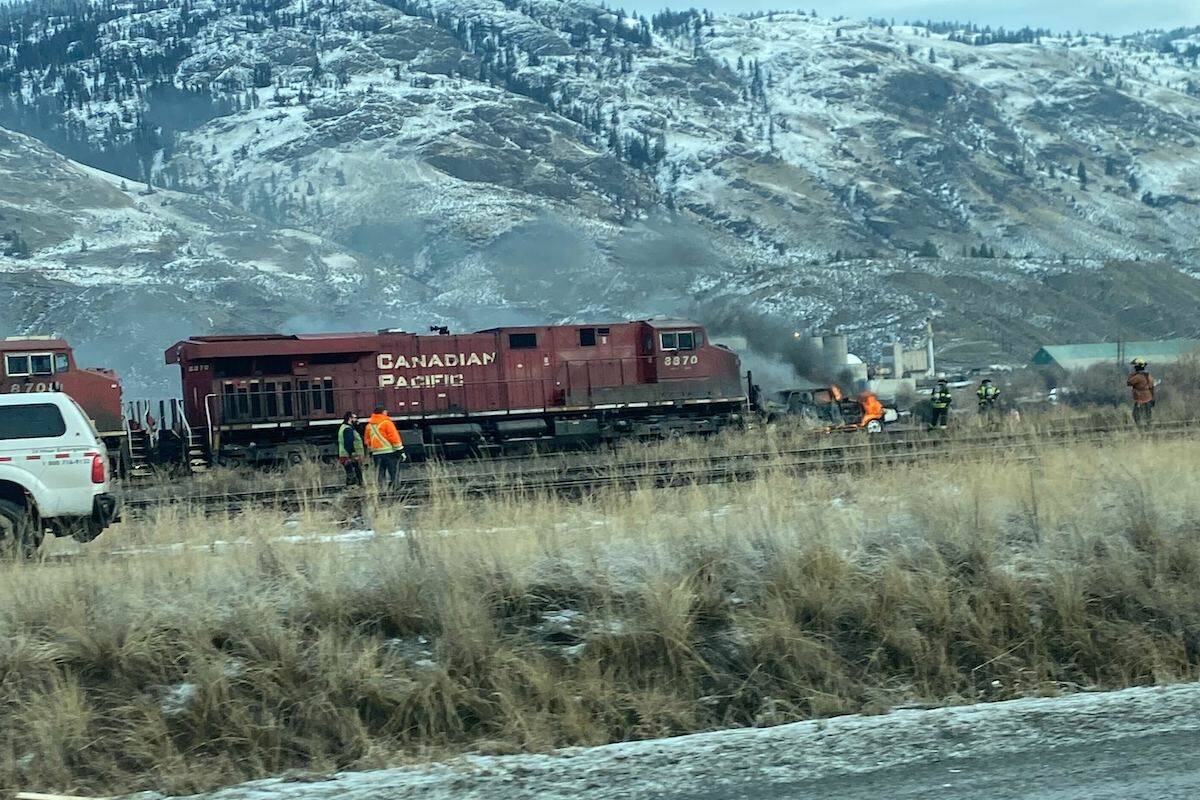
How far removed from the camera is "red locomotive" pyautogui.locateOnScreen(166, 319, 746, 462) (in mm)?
25781

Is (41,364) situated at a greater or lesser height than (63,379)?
greater

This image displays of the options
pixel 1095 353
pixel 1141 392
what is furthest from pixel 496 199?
pixel 1141 392

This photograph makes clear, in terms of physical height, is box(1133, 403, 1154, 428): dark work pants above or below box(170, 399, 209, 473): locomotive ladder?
below

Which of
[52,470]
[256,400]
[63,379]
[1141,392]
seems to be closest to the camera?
[52,470]

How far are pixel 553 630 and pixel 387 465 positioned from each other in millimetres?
10148

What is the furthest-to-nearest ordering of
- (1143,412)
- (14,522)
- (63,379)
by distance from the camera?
1. (63,379)
2. (1143,412)
3. (14,522)

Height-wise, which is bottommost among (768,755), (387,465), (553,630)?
(768,755)

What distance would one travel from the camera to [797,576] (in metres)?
6.95

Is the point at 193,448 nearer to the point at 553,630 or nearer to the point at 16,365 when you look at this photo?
the point at 16,365

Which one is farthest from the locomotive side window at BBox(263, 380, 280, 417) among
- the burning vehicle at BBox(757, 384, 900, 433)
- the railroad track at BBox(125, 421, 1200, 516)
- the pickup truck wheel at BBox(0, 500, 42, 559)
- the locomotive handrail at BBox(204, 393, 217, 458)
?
the pickup truck wheel at BBox(0, 500, 42, 559)

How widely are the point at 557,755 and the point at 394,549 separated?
2.16 meters

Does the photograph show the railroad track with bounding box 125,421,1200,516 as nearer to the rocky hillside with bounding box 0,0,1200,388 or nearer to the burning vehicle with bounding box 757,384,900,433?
the burning vehicle with bounding box 757,384,900,433

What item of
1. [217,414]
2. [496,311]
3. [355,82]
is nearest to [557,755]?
[217,414]

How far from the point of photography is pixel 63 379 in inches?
951
